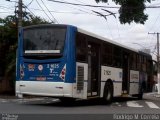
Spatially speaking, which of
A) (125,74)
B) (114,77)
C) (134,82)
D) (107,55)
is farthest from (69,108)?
(134,82)

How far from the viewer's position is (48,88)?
61.1 feet

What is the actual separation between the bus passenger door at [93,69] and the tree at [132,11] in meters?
4.06

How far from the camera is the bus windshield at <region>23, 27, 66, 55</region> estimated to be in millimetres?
18719

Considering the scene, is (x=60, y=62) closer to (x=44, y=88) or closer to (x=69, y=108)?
(x=44, y=88)

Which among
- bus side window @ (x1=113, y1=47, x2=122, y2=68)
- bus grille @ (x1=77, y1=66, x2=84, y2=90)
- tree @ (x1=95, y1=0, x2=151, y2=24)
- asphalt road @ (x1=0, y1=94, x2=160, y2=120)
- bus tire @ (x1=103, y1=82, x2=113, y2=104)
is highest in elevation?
tree @ (x1=95, y1=0, x2=151, y2=24)

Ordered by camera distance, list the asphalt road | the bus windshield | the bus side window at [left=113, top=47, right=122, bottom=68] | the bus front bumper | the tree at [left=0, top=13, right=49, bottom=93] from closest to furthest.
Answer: the asphalt road
the bus front bumper
the bus windshield
the bus side window at [left=113, top=47, right=122, bottom=68]
the tree at [left=0, top=13, right=49, bottom=93]

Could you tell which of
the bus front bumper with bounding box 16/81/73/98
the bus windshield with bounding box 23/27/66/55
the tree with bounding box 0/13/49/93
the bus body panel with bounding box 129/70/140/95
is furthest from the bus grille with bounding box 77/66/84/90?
the tree with bounding box 0/13/49/93

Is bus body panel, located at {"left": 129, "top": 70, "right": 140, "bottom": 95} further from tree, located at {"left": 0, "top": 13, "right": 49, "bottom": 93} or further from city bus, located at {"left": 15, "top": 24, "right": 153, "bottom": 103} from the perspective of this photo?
tree, located at {"left": 0, "top": 13, "right": 49, "bottom": 93}

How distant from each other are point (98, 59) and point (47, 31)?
9.83 ft

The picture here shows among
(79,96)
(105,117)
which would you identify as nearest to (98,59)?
(79,96)

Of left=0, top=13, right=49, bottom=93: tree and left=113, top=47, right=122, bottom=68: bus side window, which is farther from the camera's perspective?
left=0, top=13, right=49, bottom=93: tree

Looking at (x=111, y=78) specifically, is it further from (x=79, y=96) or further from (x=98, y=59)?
(x=79, y=96)

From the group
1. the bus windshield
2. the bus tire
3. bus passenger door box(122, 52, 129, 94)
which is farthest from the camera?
bus passenger door box(122, 52, 129, 94)

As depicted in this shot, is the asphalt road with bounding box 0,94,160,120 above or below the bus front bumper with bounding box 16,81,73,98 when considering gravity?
below
